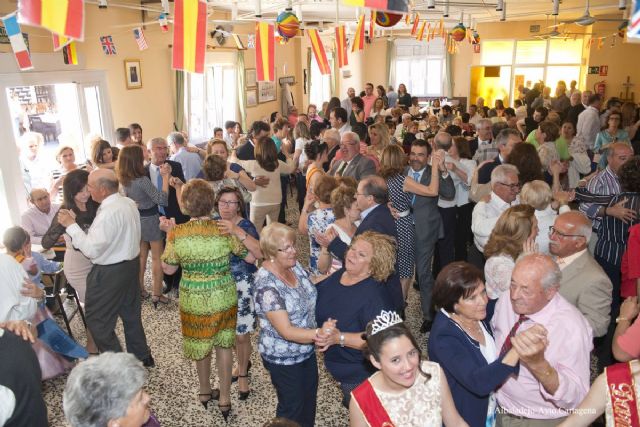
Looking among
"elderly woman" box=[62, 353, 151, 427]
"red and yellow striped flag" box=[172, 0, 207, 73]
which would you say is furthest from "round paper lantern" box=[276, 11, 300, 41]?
"elderly woman" box=[62, 353, 151, 427]

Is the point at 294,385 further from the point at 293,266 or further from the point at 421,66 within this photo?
the point at 421,66

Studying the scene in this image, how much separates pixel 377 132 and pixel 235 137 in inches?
131

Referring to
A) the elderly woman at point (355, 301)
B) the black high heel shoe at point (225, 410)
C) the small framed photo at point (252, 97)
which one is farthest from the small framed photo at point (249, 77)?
the elderly woman at point (355, 301)

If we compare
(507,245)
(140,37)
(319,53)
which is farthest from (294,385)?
(140,37)

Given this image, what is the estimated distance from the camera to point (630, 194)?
3.59m

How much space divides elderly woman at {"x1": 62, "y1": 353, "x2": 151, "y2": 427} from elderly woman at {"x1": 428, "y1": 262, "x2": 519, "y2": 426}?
1154 millimetres

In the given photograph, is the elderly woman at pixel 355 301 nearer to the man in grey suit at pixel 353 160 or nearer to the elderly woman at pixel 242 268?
the elderly woman at pixel 242 268

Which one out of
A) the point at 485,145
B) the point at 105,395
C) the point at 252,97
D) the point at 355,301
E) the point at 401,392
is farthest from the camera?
the point at 252,97

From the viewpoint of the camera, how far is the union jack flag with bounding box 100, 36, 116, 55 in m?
6.93

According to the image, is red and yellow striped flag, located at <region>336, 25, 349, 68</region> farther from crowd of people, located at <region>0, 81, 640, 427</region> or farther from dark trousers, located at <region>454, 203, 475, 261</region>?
dark trousers, located at <region>454, 203, 475, 261</region>

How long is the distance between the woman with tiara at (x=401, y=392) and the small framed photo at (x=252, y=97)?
10.2m

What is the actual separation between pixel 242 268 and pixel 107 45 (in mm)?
5115

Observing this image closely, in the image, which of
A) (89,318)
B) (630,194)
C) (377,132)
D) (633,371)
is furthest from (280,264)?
(377,132)

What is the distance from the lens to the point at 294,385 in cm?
264
